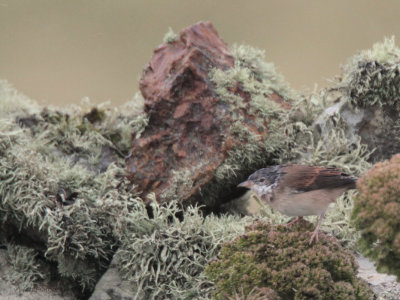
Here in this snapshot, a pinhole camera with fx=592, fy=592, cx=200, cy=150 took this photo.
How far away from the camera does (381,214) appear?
→ 3.02m

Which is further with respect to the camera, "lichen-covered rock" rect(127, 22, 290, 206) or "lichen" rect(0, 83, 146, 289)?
"lichen-covered rock" rect(127, 22, 290, 206)

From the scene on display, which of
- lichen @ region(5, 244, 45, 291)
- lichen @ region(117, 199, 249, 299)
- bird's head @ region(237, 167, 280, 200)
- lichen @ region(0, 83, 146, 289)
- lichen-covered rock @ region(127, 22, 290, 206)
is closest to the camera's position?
bird's head @ region(237, 167, 280, 200)

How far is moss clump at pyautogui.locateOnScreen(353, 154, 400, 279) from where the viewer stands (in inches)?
118

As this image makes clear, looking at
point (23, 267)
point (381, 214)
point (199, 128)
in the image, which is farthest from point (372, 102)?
point (23, 267)

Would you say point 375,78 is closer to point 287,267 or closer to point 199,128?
point 199,128

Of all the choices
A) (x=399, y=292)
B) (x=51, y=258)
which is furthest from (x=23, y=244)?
(x=399, y=292)

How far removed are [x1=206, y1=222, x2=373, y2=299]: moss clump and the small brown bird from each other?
0.12 m

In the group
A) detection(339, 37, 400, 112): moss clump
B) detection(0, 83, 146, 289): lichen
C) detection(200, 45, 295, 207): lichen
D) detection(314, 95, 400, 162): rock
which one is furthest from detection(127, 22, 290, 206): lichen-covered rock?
detection(339, 37, 400, 112): moss clump

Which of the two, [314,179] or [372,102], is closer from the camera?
[314,179]

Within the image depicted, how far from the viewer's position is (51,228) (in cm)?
430

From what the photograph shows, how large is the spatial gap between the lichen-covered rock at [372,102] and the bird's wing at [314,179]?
57.2 inches

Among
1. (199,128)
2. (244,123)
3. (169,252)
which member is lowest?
(169,252)

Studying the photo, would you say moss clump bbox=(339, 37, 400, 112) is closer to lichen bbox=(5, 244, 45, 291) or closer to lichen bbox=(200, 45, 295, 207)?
lichen bbox=(200, 45, 295, 207)

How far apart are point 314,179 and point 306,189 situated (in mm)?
80
